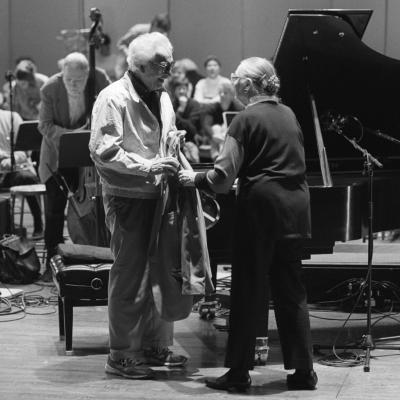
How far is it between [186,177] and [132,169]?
0.25 meters

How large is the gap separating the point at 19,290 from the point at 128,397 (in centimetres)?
260

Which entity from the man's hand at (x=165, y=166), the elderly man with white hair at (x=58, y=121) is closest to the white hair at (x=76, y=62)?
the elderly man with white hair at (x=58, y=121)

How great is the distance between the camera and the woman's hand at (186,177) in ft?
14.5

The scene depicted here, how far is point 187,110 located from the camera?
34.2 ft

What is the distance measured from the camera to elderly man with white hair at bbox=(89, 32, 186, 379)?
14.5 feet

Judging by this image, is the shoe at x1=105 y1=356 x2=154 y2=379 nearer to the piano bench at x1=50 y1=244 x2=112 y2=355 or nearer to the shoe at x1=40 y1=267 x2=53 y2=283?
the piano bench at x1=50 y1=244 x2=112 y2=355

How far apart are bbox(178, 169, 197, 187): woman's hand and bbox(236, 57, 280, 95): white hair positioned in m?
0.51

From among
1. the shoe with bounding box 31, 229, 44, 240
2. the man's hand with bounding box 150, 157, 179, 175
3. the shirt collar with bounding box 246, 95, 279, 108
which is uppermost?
the shirt collar with bounding box 246, 95, 279, 108

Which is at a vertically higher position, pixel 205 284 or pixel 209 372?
pixel 205 284

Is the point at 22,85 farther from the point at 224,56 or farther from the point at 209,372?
the point at 209,372

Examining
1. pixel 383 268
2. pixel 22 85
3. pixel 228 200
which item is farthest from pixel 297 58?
pixel 22 85

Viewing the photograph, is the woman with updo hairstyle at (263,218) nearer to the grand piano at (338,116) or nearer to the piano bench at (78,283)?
the grand piano at (338,116)

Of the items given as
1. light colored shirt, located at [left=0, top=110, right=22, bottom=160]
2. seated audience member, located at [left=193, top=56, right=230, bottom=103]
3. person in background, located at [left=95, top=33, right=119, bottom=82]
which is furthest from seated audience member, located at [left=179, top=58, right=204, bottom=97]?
light colored shirt, located at [left=0, top=110, right=22, bottom=160]

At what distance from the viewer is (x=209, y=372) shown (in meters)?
4.71
